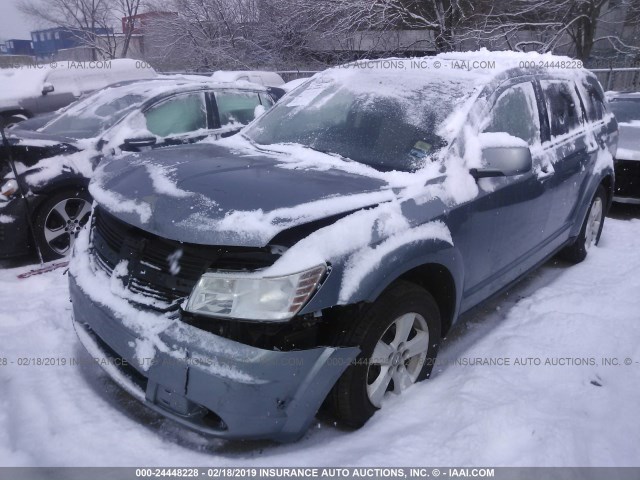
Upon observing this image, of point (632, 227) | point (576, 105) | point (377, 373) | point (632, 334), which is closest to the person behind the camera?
point (377, 373)

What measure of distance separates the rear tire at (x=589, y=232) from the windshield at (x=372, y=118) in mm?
2310

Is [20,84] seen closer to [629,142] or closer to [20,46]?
[629,142]

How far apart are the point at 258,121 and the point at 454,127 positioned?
1500 mm

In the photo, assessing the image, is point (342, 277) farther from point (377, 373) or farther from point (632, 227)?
point (632, 227)

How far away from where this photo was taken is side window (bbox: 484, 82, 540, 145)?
3.12m

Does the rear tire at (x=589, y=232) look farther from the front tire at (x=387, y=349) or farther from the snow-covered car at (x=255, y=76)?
the snow-covered car at (x=255, y=76)

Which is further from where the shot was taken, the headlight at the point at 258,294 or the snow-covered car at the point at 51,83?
the snow-covered car at the point at 51,83

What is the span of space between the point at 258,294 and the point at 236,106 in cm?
439

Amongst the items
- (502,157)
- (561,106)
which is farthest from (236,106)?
(502,157)

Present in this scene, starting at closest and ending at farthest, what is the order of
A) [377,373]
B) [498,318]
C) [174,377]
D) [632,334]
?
[174,377], [377,373], [632,334], [498,318]

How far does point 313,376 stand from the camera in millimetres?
2037

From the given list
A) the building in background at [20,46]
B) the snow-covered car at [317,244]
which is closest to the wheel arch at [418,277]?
the snow-covered car at [317,244]

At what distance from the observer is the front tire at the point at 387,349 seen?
2.23 meters

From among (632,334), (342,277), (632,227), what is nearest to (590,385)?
(632,334)
